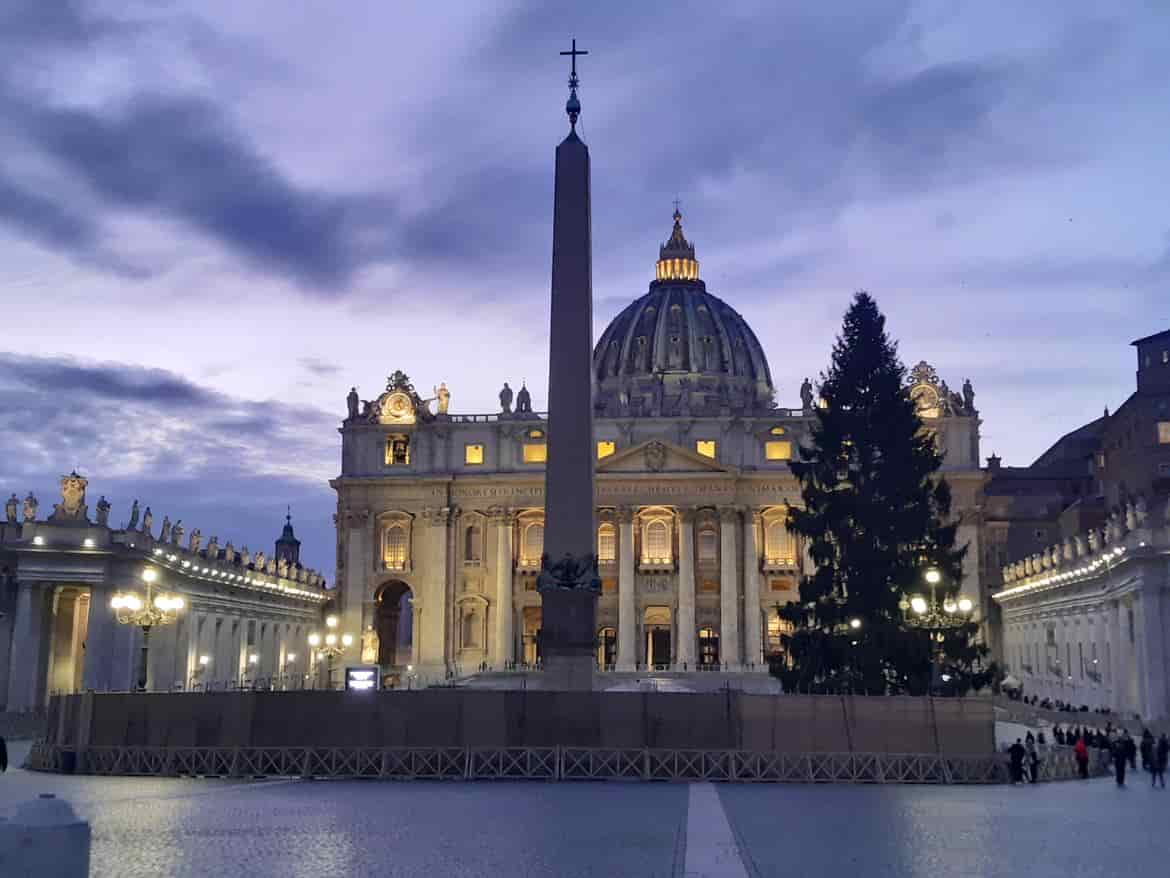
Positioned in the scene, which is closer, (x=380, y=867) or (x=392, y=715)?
(x=380, y=867)

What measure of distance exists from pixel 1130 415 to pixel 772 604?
24.4 meters

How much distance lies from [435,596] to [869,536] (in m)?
52.7

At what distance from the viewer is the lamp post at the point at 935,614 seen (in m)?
31.5

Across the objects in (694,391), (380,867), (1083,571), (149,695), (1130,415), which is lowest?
(380,867)

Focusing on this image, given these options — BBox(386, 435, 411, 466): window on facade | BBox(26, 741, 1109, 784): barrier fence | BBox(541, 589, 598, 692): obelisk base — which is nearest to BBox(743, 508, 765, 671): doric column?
BBox(386, 435, 411, 466): window on facade

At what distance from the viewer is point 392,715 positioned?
2708 centimetres

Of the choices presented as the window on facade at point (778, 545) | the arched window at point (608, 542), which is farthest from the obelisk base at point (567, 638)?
the window on facade at point (778, 545)

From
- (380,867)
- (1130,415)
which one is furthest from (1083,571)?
(380,867)

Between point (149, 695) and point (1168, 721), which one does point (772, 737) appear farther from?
point (1168, 721)

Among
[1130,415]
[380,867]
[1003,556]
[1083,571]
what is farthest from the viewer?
[1003,556]

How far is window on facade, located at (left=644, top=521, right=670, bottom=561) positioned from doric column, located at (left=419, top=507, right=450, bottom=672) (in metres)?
13.1

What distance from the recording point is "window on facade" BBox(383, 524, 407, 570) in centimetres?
9194

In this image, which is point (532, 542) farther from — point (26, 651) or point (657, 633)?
point (26, 651)

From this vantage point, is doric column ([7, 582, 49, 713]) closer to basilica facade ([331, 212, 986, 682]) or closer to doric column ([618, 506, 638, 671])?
basilica facade ([331, 212, 986, 682])
